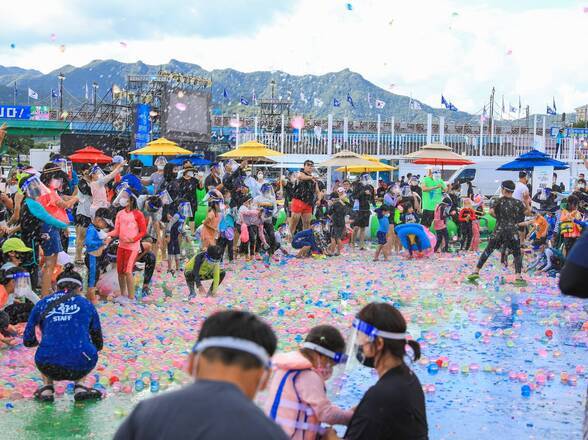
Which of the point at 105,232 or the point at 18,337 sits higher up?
the point at 105,232

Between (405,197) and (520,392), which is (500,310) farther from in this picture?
(405,197)

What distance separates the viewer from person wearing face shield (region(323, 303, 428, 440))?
3.84 meters

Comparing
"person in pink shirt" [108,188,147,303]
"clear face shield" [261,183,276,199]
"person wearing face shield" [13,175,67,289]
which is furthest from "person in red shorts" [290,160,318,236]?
"person wearing face shield" [13,175,67,289]

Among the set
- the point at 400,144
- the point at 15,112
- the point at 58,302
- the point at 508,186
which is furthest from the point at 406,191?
the point at 15,112

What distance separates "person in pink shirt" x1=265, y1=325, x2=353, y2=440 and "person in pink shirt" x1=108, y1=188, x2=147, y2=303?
265 inches

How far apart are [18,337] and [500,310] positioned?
247 inches

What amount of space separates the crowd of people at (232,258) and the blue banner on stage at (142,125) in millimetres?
12478

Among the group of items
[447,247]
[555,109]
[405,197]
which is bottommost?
[447,247]

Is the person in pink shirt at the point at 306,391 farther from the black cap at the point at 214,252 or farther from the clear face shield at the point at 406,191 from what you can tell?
the clear face shield at the point at 406,191

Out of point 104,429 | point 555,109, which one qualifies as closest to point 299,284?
point 104,429

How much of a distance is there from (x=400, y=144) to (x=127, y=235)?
32.2 m

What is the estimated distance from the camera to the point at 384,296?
12156 millimetres

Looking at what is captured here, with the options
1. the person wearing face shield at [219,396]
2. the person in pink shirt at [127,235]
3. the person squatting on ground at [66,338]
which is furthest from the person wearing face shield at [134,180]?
the person wearing face shield at [219,396]

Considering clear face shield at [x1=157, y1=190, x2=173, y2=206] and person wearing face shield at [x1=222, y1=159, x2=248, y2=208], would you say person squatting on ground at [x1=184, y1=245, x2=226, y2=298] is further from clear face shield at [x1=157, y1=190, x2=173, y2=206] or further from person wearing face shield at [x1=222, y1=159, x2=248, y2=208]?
person wearing face shield at [x1=222, y1=159, x2=248, y2=208]
